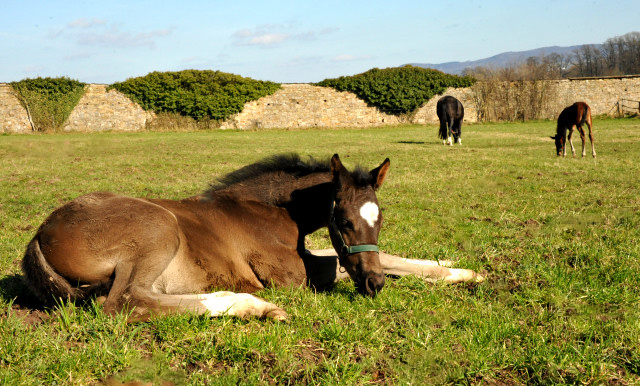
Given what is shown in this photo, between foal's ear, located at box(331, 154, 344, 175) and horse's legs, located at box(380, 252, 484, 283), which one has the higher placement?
foal's ear, located at box(331, 154, 344, 175)

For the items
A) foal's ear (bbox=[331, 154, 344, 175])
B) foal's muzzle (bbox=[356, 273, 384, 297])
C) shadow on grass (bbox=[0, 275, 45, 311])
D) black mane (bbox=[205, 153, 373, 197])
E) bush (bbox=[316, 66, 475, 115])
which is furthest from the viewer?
bush (bbox=[316, 66, 475, 115])

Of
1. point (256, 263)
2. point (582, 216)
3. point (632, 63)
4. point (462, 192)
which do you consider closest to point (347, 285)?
point (256, 263)

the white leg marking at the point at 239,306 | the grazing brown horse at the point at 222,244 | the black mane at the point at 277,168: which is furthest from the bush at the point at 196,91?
the white leg marking at the point at 239,306

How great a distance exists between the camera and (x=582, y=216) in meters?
7.31

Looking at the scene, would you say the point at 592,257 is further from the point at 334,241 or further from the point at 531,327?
the point at 334,241

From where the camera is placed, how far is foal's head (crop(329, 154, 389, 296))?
3896 mm

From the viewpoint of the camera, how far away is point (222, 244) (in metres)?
4.22

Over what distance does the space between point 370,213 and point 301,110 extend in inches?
1212

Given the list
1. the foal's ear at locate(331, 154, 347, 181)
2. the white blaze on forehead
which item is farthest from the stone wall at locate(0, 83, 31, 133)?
the white blaze on forehead

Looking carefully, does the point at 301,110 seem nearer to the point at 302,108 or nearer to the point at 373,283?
the point at 302,108

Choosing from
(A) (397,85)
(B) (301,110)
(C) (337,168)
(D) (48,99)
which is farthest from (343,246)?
(A) (397,85)

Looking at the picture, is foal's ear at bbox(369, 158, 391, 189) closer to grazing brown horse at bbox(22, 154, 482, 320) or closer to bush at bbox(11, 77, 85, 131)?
grazing brown horse at bbox(22, 154, 482, 320)

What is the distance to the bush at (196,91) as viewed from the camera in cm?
3111

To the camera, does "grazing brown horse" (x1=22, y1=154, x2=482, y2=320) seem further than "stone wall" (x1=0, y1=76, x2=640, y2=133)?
No
